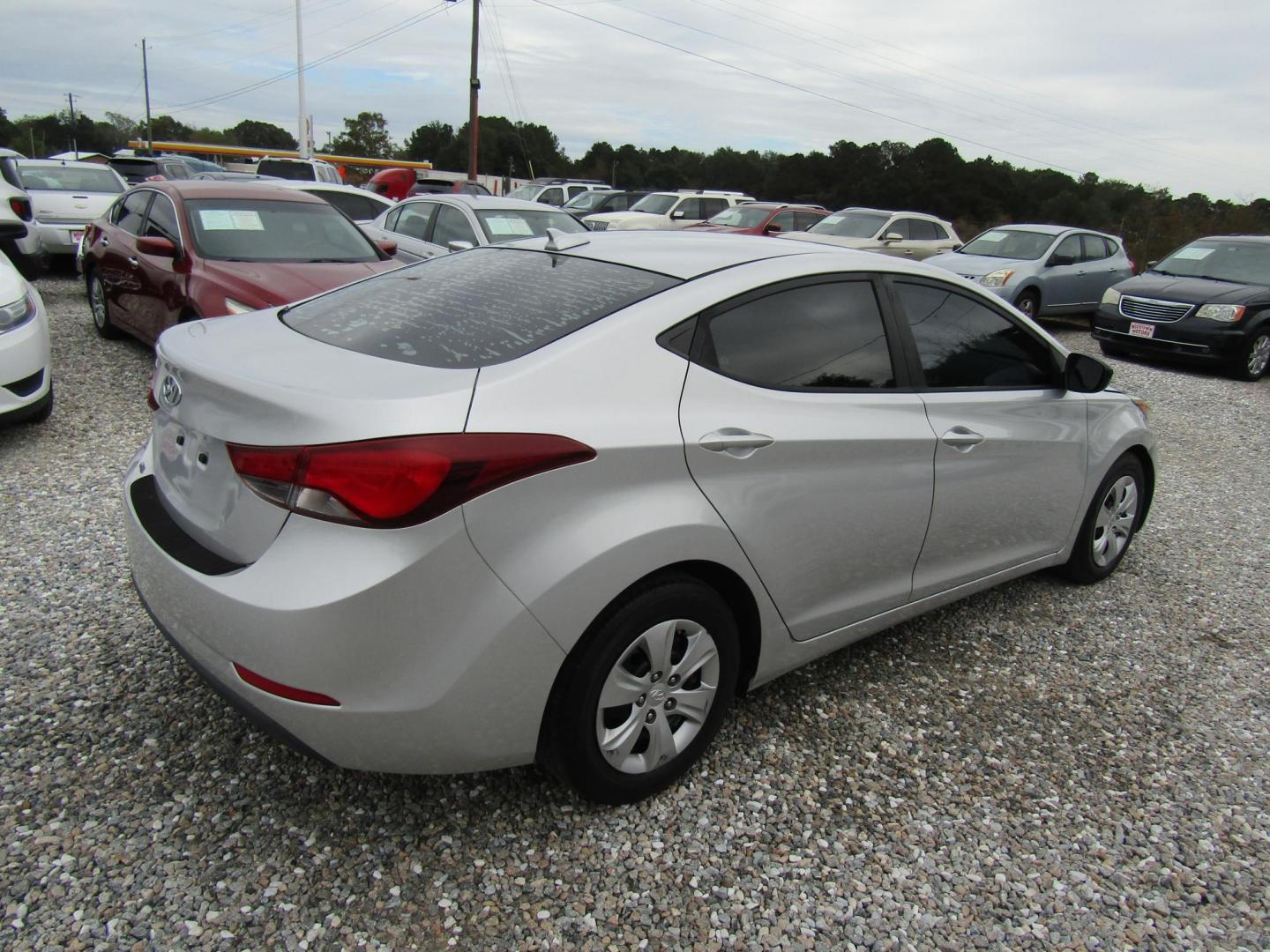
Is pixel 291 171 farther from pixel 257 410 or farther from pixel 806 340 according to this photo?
pixel 257 410

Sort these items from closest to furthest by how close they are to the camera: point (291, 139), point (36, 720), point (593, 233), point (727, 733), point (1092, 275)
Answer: point (36, 720)
point (727, 733)
point (593, 233)
point (1092, 275)
point (291, 139)

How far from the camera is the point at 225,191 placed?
7.34 metres

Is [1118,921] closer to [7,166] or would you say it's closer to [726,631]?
[726,631]

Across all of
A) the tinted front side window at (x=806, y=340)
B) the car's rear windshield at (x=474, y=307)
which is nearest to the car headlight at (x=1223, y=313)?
the tinted front side window at (x=806, y=340)

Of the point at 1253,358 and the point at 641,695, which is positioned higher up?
the point at 641,695

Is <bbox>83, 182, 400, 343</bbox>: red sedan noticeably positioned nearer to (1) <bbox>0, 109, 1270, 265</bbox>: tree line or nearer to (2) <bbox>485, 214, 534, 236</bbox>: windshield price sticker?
(2) <bbox>485, 214, 534, 236</bbox>: windshield price sticker

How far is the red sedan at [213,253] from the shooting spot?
6.27 m

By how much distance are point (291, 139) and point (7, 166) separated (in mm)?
109216

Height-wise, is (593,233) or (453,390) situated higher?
(593,233)

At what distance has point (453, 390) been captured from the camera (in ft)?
6.91

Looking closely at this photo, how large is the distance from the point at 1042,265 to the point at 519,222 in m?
7.75

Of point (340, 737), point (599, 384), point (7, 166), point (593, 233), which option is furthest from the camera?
point (7, 166)

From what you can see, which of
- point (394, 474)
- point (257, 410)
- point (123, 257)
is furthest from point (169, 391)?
point (123, 257)

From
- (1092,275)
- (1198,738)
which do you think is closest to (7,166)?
(1198,738)
